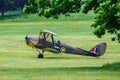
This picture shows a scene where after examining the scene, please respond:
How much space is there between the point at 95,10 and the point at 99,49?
31.4 feet

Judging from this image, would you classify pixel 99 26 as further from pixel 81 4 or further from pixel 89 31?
pixel 89 31

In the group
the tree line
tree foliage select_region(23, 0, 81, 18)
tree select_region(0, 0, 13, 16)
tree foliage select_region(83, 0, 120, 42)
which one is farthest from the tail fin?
the tree line

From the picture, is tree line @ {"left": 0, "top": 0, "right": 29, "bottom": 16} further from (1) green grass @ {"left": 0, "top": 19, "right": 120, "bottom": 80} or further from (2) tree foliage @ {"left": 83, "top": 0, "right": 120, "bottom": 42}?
(2) tree foliage @ {"left": 83, "top": 0, "right": 120, "bottom": 42}

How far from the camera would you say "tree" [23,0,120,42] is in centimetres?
2477

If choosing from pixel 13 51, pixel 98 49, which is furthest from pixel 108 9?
pixel 13 51

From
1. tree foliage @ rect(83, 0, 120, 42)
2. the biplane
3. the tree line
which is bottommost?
the tree line

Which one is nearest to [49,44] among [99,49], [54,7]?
[99,49]

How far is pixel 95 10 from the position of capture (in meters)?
26.7

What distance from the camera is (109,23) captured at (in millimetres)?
25375

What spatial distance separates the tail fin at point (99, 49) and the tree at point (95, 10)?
8451 mm

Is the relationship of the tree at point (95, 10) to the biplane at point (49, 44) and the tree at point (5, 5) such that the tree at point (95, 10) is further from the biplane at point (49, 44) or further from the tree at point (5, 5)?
the tree at point (5, 5)

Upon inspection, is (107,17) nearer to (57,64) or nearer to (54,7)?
(54,7)

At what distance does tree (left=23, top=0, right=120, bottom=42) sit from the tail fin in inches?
333

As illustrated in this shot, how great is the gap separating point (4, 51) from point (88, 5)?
54.2 feet
